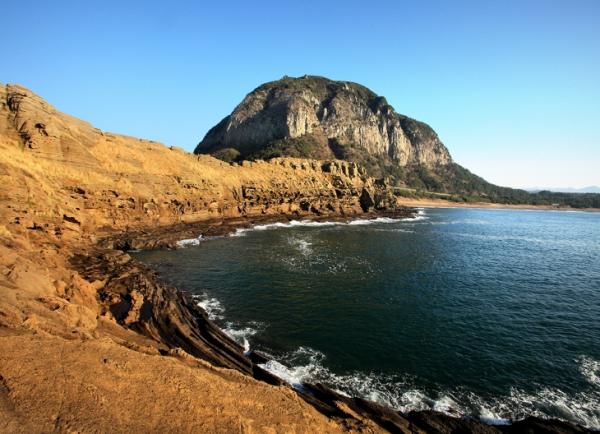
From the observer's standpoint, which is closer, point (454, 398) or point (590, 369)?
point (454, 398)

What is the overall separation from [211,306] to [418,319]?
16879 mm

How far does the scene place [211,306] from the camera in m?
28.0

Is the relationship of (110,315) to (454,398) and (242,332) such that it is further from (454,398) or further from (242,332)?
(454,398)

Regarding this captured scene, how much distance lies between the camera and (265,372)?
57.0ft

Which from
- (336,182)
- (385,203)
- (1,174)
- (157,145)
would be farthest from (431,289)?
(385,203)

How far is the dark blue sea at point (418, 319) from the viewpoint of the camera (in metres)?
17.9

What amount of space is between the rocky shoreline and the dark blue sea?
1.34 metres

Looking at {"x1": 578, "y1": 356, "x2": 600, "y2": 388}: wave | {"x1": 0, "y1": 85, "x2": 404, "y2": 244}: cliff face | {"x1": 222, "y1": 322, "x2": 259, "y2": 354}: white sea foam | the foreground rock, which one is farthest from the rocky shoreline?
{"x1": 0, "y1": 85, "x2": 404, "y2": 244}: cliff face

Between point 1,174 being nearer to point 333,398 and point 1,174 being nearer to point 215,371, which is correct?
point 215,371

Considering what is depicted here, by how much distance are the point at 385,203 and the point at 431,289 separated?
86.5 metres

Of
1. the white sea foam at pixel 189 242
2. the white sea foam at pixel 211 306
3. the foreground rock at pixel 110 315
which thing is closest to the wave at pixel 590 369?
the foreground rock at pixel 110 315

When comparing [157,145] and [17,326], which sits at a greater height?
[157,145]

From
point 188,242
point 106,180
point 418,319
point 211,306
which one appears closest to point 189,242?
point 188,242

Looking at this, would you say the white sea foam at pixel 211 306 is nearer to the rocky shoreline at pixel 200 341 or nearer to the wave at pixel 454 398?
the rocky shoreline at pixel 200 341
